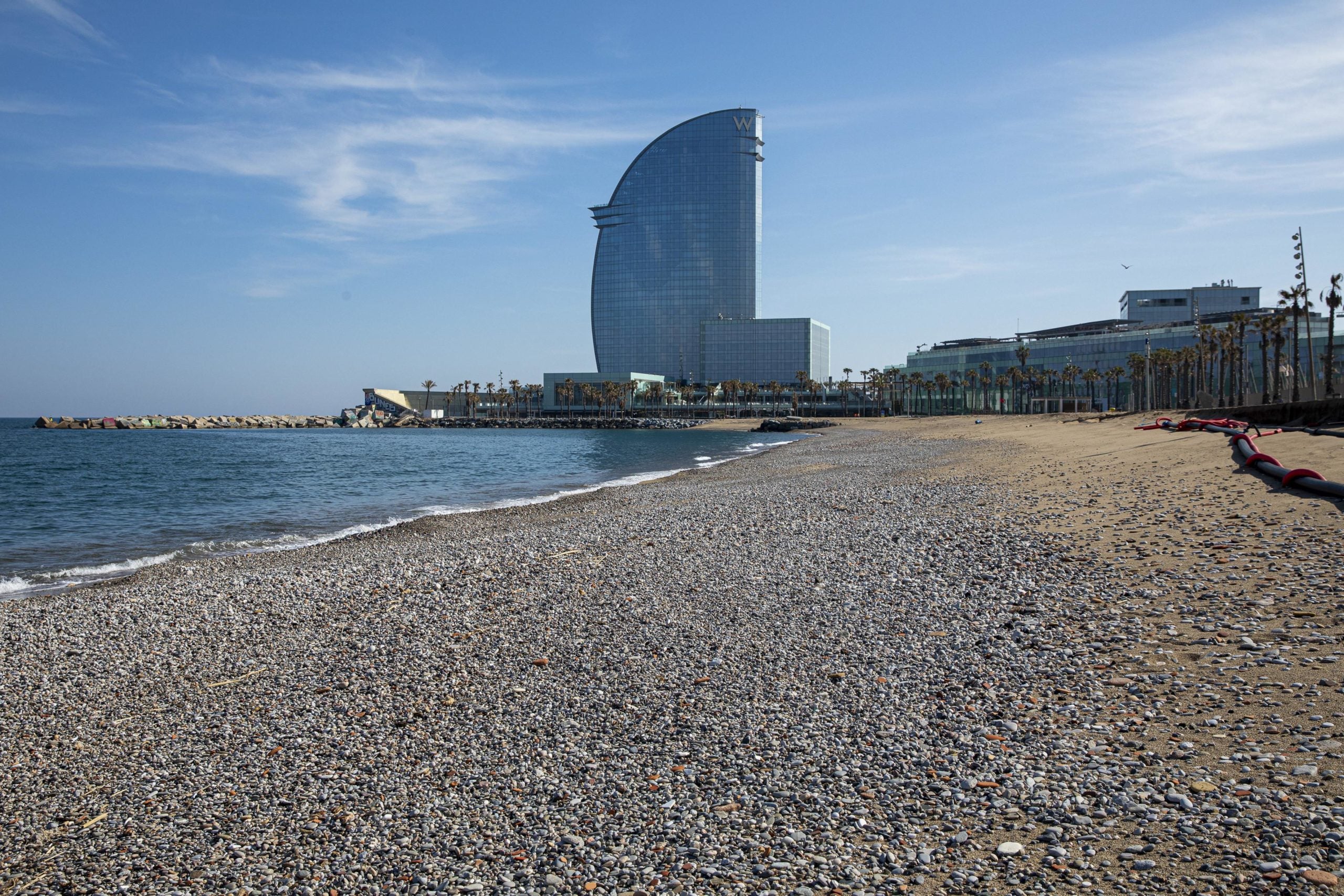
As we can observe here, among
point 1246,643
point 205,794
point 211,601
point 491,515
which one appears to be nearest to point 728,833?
point 205,794

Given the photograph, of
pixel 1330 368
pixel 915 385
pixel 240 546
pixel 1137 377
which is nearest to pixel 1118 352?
pixel 1137 377

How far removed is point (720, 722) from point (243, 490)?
3977 cm

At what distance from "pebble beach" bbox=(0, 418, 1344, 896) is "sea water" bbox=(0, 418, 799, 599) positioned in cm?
777

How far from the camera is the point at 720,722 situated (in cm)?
773

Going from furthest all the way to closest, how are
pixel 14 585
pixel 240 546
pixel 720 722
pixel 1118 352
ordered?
1. pixel 1118 352
2. pixel 240 546
3. pixel 14 585
4. pixel 720 722

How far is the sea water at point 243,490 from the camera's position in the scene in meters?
22.9

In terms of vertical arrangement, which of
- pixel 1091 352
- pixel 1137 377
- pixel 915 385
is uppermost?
pixel 1091 352

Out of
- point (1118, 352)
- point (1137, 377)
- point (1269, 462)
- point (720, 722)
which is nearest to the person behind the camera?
point (720, 722)

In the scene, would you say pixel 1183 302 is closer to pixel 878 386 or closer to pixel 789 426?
pixel 878 386

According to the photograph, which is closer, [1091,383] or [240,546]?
[240,546]

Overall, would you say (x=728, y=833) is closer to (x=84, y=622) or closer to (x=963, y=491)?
(x=84, y=622)

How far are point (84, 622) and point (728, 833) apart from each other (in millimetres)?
12492

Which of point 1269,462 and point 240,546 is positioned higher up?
point 1269,462

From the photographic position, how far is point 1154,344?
128750 mm
